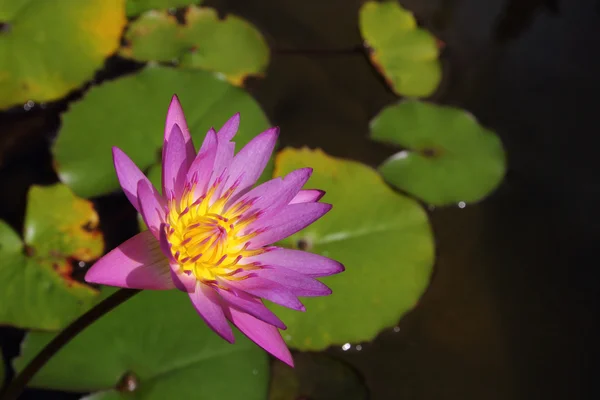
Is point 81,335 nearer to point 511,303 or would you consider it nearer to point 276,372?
point 276,372

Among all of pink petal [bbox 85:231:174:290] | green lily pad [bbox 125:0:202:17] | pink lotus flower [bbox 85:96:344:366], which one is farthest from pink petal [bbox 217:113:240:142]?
green lily pad [bbox 125:0:202:17]

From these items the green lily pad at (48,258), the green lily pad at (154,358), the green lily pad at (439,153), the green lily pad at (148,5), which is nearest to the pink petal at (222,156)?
the green lily pad at (154,358)

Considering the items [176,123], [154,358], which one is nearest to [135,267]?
[176,123]

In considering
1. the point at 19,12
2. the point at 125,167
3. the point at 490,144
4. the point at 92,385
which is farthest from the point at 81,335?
the point at 490,144

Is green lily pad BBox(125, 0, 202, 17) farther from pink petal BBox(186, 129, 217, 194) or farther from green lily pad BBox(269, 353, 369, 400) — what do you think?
green lily pad BBox(269, 353, 369, 400)

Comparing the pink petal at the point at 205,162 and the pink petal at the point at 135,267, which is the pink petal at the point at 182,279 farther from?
the pink petal at the point at 205,162

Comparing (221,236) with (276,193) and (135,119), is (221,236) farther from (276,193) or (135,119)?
(135,119)

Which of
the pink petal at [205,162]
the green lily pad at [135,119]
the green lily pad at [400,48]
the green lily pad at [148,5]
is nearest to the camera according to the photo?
the pink petal at [205,162]
